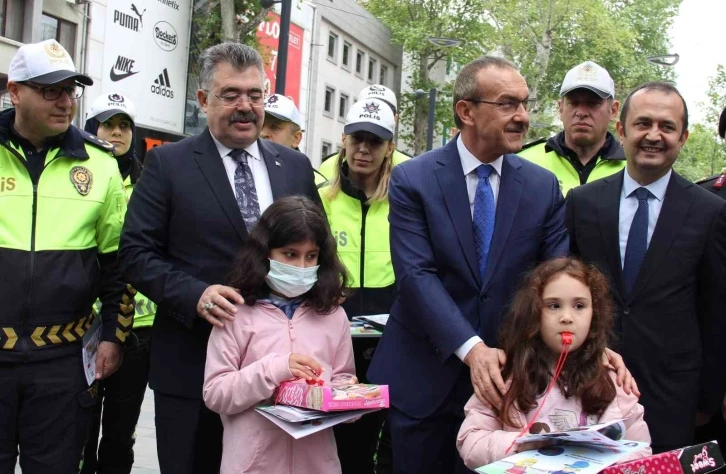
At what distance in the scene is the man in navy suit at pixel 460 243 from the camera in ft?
11.1

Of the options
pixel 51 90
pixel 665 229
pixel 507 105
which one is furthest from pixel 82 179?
pixel 665 229

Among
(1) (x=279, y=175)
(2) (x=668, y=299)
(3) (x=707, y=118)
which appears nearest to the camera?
(2) (x=668, y=299)

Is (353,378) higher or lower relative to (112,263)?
lower

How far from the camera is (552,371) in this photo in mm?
3141

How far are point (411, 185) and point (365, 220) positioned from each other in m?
1.50

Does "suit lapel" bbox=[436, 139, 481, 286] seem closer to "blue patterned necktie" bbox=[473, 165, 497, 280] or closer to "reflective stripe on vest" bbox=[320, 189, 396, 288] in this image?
"blue patterned necktie" bbox=[473, 165, 497, 280]

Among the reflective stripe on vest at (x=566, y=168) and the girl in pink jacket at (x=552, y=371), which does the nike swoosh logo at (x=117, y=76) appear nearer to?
the reflective stripe on vest at (x=566, y=168)

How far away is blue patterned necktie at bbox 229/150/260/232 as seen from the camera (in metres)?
3.89

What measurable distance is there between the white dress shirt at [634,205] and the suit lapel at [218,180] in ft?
5.52

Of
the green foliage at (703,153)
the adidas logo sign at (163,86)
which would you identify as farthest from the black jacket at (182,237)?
the green foliage at (703,153)

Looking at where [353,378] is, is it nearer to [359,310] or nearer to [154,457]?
[359,310]

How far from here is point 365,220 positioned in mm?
5012

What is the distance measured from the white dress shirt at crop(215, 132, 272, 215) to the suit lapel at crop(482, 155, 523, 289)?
110 centimetres

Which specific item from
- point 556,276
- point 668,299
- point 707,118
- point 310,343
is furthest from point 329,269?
point 707,118
